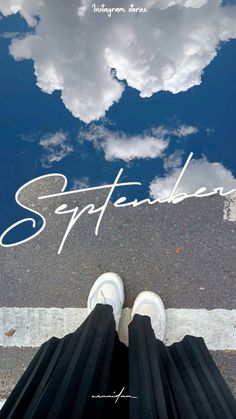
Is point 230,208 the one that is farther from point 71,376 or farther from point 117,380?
point 71,376

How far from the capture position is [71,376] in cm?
166

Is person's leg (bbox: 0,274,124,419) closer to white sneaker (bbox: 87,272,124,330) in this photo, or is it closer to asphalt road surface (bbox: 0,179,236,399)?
white sneaker (bbox: 87,272,124,330)

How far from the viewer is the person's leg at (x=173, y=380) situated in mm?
1573

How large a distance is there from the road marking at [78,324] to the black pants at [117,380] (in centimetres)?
26

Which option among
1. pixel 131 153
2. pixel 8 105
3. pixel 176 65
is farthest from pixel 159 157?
pixel 8 105

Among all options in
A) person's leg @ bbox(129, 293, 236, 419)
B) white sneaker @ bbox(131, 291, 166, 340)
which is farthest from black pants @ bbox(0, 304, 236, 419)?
white sneaker @ bbox(131, 291, 166, 340)

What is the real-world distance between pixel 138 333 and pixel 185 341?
26 centimetres

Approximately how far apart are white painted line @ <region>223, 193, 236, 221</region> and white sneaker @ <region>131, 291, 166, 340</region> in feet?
1.83

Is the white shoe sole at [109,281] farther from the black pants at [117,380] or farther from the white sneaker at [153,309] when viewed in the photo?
the black pants at [117,380]

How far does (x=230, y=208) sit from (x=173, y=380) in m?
0.95

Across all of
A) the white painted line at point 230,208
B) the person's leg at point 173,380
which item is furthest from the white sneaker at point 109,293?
the white painted line at point 230,208

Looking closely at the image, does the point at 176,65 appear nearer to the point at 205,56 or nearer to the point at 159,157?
the point at 205,56

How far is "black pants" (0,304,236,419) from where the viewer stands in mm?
1562

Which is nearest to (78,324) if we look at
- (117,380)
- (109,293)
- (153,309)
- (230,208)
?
(109,293)
